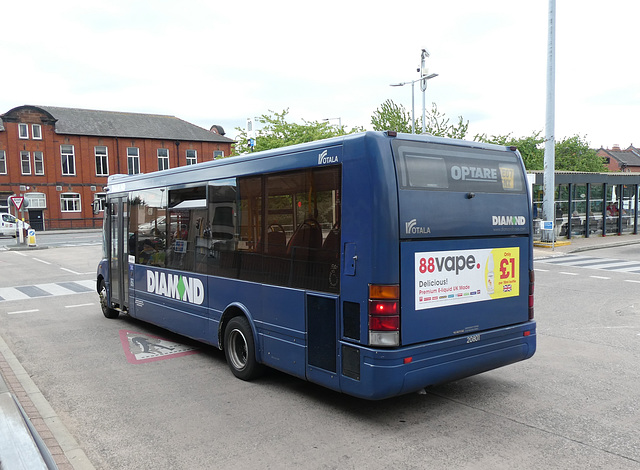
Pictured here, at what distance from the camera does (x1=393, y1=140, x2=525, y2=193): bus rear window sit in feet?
16.5

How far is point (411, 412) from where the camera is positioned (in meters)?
5.38

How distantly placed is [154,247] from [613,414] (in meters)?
6.63

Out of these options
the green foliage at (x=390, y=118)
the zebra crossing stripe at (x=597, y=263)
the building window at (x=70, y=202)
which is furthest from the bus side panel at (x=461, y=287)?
the building window at (x=70, y=202)

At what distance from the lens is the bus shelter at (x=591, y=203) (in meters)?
26.2

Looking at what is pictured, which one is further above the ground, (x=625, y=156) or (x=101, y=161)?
(x=625, y=156)

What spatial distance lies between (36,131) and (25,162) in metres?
3.14

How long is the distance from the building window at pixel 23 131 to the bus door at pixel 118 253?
47733mm

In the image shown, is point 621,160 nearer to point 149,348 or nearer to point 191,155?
point 191,155

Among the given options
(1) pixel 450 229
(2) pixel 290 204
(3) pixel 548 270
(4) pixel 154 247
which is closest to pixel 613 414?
(1) pixel 450 229

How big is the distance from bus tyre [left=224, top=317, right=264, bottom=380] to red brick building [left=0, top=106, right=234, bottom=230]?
4871cm

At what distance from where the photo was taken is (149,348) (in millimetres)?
8211

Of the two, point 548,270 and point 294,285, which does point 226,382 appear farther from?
point 548,270

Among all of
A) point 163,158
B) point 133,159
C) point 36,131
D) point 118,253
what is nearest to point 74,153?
point 36,131

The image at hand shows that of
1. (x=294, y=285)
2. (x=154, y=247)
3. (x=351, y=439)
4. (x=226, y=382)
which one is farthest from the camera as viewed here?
(x=154, y=247)
